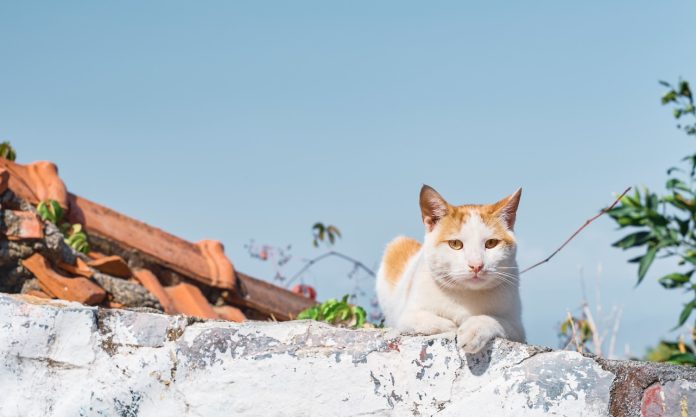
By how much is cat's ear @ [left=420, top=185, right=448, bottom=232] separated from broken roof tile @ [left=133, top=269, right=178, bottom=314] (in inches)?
82.4

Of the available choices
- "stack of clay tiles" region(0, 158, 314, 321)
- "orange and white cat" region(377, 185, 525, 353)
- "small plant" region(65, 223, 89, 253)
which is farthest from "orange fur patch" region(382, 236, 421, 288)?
"small plant" region(65, 223, 89, 253)

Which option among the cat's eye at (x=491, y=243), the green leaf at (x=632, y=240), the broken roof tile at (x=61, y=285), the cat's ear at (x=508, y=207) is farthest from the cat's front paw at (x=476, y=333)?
the green leaf at (x=632, y=240)

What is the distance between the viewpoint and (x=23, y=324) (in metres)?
2.58

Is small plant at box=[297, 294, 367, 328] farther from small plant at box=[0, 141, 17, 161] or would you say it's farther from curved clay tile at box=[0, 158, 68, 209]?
small plant at box=[0, 141, 17, 161]

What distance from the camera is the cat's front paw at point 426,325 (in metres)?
2.31

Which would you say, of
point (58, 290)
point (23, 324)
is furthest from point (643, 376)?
point (58, 290)

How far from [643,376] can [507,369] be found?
0.36 metres

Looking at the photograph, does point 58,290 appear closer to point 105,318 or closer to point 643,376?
point 105,318

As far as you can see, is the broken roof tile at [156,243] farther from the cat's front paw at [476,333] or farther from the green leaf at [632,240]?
the cat's front paw at [476,333]

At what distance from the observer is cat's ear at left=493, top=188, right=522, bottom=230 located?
8.30 ft

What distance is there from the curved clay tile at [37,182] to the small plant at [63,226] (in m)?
0.08

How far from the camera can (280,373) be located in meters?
2.35

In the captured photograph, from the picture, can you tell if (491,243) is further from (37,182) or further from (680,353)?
(37,182)

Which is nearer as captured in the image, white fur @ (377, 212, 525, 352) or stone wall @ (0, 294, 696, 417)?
stone wall @ (0, 294, 696, 417)
